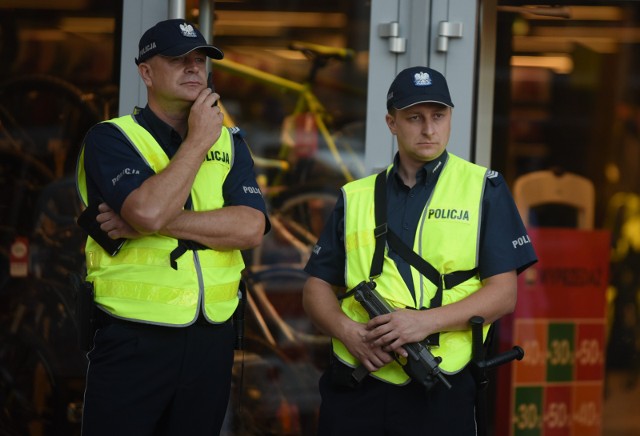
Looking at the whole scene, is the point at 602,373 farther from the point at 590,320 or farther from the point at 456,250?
the point at 456,250

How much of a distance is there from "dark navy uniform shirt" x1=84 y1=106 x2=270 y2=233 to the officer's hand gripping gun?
1.75 feet

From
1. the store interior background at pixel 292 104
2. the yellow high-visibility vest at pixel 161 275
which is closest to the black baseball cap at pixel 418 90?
the yellow high-visibility vest at pixel 161 275

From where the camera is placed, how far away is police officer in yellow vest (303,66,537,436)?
343cm

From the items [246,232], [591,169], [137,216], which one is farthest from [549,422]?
[137,216]

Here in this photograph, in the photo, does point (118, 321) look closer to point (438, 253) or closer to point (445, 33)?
point (438, 253)

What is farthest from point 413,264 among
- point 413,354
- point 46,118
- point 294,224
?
point 46,118

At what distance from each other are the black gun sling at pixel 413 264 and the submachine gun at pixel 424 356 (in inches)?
2.9

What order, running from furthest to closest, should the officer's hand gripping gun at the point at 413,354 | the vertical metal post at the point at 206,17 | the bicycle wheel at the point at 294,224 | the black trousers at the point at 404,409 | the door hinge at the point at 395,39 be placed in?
the bicycle wheel at the point at 294,224 < the vertical metal post at the point at 206,17 < the door hinge at the point at 395,39 < the black trousers at the point at 404,409 < the officer's hand gripping gun at the point at 413,354

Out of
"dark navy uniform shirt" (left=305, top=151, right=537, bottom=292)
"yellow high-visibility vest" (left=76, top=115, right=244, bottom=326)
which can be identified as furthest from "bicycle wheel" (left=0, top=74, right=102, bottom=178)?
"dark navy uniform shirt" (left=305, top=151, right=537, bottom=292)

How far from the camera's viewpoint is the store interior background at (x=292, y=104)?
16.4 feet

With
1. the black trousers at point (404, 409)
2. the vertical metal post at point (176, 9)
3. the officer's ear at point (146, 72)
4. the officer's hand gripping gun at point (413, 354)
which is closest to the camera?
the officer's hand gripping gun at point (413, 354)

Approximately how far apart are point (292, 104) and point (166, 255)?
1792mm

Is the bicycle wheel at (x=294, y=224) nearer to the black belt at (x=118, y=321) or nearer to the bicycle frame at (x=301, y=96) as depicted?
the bicycle frame at (x=301, y=96)

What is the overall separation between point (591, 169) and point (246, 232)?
2.17m
